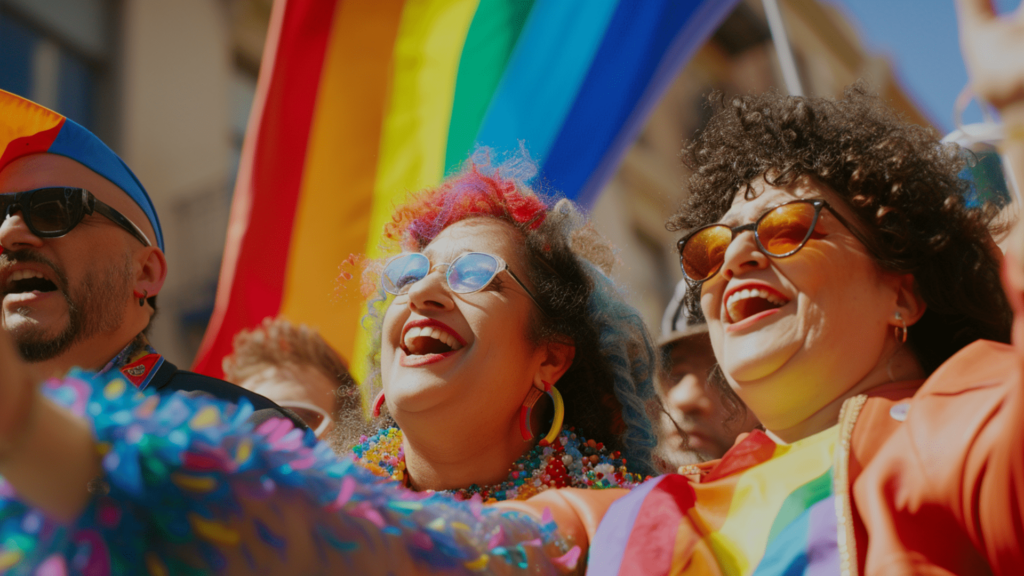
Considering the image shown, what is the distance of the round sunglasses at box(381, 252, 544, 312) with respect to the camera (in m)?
2.57

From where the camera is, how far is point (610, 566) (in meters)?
1.83

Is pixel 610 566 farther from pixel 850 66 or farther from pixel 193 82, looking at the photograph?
pixel 850 66

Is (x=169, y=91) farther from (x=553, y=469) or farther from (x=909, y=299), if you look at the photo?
(x=909, y=299)

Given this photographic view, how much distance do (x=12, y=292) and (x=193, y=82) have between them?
7731 millimetres

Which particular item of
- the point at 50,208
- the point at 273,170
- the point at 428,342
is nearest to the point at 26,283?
the point at 50,208

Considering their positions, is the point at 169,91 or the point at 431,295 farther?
the point at 169,91

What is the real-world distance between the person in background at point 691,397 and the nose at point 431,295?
1.12 m

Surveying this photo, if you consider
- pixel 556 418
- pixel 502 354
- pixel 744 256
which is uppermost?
pixel 502 354

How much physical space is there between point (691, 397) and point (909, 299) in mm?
1647

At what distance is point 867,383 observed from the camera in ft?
6.37

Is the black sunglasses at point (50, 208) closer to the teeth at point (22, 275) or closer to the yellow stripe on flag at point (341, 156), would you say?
the teeth at point (22, 275)

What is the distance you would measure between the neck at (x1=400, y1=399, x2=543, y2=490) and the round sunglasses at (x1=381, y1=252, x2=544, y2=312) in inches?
15.8

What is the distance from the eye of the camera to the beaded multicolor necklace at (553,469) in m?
2.50

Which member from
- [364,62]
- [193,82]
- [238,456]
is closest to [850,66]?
[193,82]
